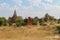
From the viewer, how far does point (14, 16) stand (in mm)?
85562

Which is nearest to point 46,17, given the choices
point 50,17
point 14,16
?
point 50,17

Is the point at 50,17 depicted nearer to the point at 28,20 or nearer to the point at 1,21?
the point at 28,20

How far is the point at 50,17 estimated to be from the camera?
8494 centimetres

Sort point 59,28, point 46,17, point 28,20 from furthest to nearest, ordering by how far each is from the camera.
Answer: point 46,17, point 28,20, point 59,28

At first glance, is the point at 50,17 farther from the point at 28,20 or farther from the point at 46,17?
the point at 28,20

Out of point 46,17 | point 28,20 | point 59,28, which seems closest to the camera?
point 59,28

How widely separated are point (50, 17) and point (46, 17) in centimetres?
378

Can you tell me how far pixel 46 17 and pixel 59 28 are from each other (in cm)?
4466

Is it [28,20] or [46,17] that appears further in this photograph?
[46,17]

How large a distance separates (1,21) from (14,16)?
1696 cm

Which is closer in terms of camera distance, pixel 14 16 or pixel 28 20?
pixel 28 20

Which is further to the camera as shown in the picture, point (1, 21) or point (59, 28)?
point (1, 21)

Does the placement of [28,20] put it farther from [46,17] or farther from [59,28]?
[59,28]

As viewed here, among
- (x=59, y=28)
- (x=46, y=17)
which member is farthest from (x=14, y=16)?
(x=59, y=28)
